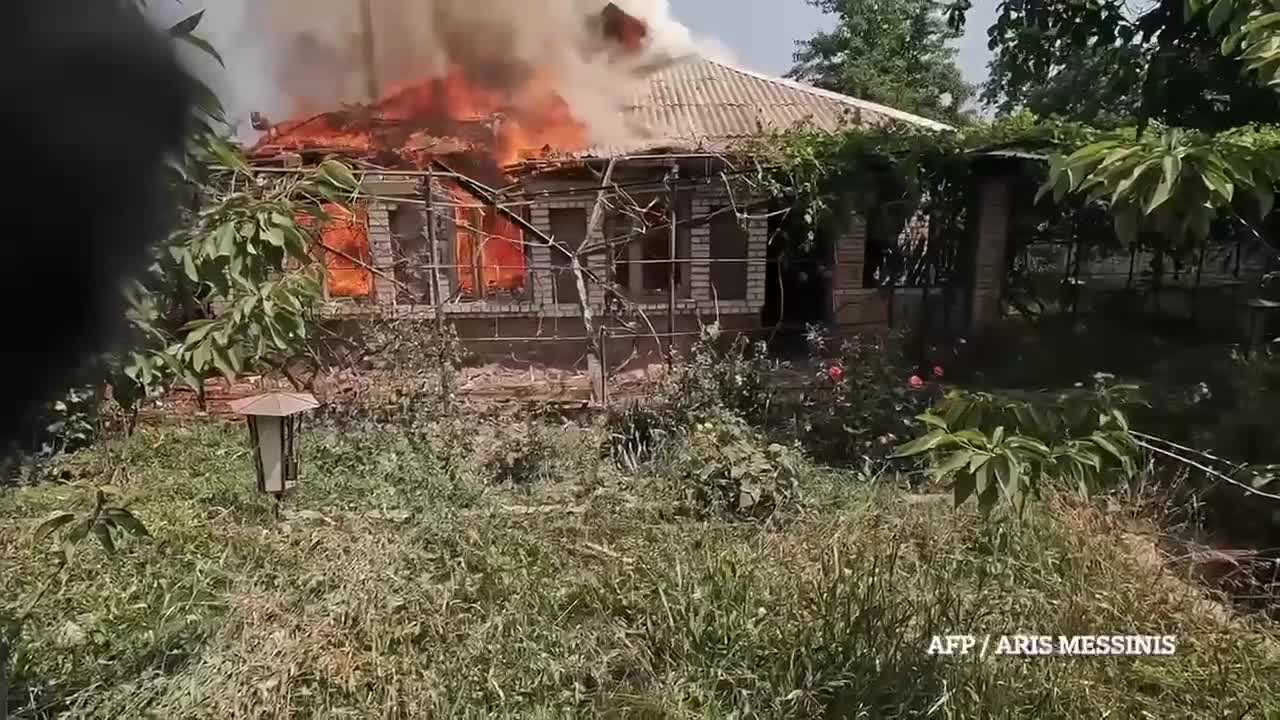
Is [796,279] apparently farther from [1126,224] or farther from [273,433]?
[1126,224]

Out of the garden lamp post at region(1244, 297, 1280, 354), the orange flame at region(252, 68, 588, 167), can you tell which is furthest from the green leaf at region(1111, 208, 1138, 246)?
the garden lamp post at region(1244, 297, 1280, 354)

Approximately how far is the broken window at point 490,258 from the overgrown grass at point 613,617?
3574mm

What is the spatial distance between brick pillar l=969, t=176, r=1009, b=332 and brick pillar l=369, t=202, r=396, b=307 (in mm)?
5050

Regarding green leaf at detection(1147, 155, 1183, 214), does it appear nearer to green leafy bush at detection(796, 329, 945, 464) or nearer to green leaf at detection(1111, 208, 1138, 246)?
green leaf at detection(1111, 208, 1138, 246)

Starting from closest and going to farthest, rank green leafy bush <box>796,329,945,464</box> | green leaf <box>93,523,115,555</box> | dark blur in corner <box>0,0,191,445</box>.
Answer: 1. dark blur in corner <box>0,0,191,445</box>
2. green leaf <box>93,523,115,555</box>
3. green leafy bush <box>796,329,945,464</box>

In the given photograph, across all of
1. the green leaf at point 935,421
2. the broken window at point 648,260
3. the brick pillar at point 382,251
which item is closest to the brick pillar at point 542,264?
the broken window at point 648,260

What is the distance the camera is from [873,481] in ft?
14.8

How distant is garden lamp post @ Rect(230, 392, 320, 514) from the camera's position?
3645mm

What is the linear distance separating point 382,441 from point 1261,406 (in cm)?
477

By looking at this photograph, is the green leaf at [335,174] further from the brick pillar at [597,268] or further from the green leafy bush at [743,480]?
the brick pillar at [597,268]

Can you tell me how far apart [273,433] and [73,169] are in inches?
95.3

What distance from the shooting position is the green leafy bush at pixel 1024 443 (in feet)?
5.73

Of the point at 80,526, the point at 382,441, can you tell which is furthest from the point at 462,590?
the point at 382,441

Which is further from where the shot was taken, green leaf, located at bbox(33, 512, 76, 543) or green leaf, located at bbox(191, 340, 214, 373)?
green leaf, located at bbox(33, 512, 76, 543)
